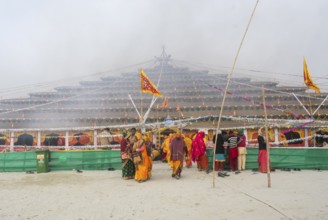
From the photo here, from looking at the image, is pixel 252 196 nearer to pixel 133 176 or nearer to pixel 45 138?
pixel 133 176

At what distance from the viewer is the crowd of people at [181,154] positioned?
8.95m

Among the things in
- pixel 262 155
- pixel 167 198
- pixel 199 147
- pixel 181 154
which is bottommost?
pixel 167 198

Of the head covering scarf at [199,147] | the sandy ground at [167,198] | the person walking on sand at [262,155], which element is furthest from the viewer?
the head covering scarf at [199,147]

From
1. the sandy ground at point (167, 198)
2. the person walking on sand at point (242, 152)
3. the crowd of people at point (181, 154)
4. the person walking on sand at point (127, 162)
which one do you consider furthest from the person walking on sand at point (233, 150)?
the person walking on sand at point (127, 162)

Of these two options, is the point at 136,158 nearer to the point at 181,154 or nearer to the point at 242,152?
the point at 181,154

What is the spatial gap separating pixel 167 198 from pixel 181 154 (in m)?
3.19

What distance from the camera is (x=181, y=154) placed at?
366 inches

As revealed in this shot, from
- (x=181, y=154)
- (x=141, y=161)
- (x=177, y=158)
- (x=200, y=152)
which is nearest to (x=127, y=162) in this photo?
(x=141, y=161)

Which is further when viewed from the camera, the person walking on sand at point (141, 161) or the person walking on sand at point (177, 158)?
the person walking on sand at point (177, 158)

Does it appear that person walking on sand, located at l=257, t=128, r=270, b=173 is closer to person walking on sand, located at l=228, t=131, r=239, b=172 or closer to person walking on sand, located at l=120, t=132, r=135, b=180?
person walking on sand, located at l=228, t=131, r=239, b=172

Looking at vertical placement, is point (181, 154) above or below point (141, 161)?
above

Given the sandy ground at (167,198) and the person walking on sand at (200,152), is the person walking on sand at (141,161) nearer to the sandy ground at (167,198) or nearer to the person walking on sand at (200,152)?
the sandy ground at (167,198)

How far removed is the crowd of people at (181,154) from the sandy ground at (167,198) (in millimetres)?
473

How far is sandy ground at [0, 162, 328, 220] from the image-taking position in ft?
16.2
